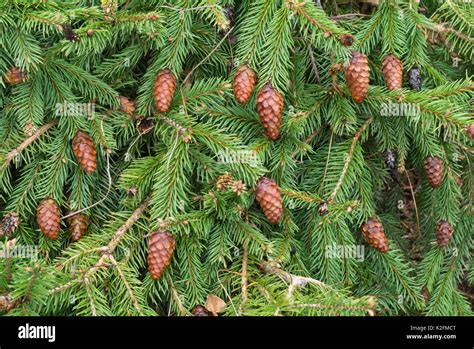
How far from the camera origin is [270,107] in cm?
201

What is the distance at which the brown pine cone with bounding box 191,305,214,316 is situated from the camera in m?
1.97

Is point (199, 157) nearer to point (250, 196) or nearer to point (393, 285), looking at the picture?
point (250, 196)

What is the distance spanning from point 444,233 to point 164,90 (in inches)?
49.5

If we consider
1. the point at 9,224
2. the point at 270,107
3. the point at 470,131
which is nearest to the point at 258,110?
the point at 270,107

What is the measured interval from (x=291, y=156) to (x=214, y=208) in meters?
0.38

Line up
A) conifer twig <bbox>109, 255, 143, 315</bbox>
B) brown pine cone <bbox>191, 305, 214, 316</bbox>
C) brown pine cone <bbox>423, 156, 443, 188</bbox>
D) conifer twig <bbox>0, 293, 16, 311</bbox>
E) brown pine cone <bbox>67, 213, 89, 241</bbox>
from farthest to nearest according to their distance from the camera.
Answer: brown pine cone <bbox>423, 156, 443, 188</bbox> < brown pine cone <bbox>67, 213, 89, 241</bbox> < brown pine cone <bbox>191, 305, 214, 316</bbox> < conifer twig <bbox>109, 255, 143, 315</bbox> < conifer twig <bbox>0, 293, 16, 311</bbox>

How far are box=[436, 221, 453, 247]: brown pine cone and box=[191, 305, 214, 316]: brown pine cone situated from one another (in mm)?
999

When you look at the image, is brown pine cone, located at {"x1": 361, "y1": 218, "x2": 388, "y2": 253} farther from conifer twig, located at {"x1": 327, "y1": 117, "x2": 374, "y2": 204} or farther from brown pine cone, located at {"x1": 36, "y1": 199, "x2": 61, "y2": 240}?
brown pine cone, located at {"x1": 36, "y1": 199, "x2": 61, "y2": 240}

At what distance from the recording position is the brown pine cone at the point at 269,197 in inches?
77.9

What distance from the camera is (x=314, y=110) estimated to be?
2188mm

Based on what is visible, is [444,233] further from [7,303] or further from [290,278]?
[7,303]

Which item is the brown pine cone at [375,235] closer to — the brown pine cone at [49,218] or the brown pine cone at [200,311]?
the brown pine cone at [200,311]

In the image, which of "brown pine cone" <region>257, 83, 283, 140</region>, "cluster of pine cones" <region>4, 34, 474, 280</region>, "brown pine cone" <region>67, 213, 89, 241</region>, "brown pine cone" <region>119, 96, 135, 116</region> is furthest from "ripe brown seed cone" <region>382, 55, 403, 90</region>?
"brown pine cone" <region>67, 213, 89, 241</region>
